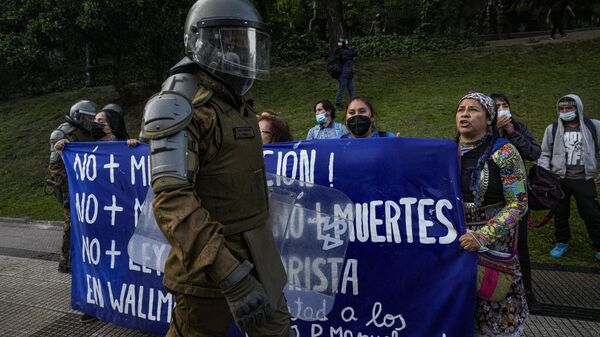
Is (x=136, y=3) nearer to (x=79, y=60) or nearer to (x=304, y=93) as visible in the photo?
(x=304, y=93)

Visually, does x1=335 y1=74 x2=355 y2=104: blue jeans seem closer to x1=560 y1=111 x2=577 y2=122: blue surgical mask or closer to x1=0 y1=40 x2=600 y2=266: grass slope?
x1=0 y1=40 x2=600 y2=266: grass slope

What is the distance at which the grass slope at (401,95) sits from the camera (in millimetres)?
9844

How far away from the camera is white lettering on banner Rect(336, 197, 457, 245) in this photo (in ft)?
9.33

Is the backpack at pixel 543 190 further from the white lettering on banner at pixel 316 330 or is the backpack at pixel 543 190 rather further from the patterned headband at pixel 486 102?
the white lettering on banner at pixel 316 330

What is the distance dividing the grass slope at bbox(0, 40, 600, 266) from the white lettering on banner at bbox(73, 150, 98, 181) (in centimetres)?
549

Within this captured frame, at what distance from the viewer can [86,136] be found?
16.4 feet

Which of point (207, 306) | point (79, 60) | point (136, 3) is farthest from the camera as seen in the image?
point (79, 60)

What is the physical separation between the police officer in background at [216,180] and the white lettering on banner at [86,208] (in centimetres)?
214

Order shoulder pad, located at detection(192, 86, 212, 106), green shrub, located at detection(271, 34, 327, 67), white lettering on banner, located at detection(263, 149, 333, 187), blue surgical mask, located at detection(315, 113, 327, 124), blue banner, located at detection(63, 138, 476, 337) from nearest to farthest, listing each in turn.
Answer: shoulder pad, located at detection(192, 86, 212, 106), blue banner, located at detection(63, 138, 476, 337), white lettering on banner, located at detection(263, 149, 333, 187), blue surgical mask, located at detection(315, 113, 327, 124), green shrub, located at detection(271, 34, 327, 67)

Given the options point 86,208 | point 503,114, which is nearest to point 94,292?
point 86,208

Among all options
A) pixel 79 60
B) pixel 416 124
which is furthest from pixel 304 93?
pixel 79 60

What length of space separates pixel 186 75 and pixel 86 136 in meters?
3.55

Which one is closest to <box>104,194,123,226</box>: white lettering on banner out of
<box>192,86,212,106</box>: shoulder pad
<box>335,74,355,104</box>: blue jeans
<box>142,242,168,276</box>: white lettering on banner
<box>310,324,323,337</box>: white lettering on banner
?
<box>142,242,168,276</box>: white lettering on banner

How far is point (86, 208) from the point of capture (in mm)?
3877
